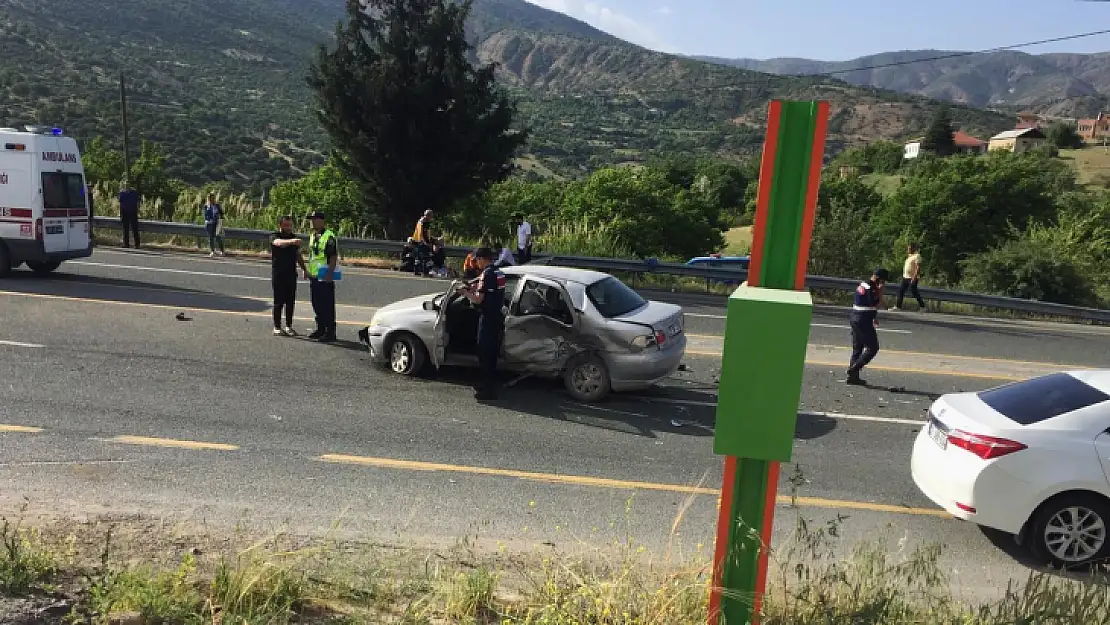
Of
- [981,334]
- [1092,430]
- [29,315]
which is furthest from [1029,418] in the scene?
[29,315]

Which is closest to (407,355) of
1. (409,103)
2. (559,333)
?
(559,333)

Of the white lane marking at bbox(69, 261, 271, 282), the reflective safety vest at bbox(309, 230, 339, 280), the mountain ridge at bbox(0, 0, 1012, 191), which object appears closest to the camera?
the reflective safety vest at bbox(309, 230, 339, 280)

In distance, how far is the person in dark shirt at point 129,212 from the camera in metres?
20.5

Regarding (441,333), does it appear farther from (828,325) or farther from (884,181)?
(884,181)

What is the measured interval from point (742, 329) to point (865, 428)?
244 inches

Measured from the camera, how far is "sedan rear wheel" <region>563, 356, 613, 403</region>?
9.45m

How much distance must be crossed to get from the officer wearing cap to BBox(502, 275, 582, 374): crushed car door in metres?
3.95

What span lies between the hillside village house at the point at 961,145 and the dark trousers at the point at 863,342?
365ft

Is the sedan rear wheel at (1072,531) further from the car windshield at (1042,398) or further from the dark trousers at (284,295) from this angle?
the dark trousers at (284,295)

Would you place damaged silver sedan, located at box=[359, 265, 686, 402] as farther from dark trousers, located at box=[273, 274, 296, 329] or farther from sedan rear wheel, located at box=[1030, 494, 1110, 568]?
sedan rear wheel, located at box=[1030, 494, 1110, 568]

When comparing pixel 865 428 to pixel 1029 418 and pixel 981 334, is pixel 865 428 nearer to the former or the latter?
pixel 1029 418

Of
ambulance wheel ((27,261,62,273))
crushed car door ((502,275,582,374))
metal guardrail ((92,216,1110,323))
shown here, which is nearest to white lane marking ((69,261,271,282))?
ambulance wheel ((27,261,62,273))

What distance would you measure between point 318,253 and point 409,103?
11278mm

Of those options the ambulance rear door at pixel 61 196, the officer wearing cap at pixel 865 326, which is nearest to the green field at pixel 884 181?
the officer wearing cap at pixel 865 326
